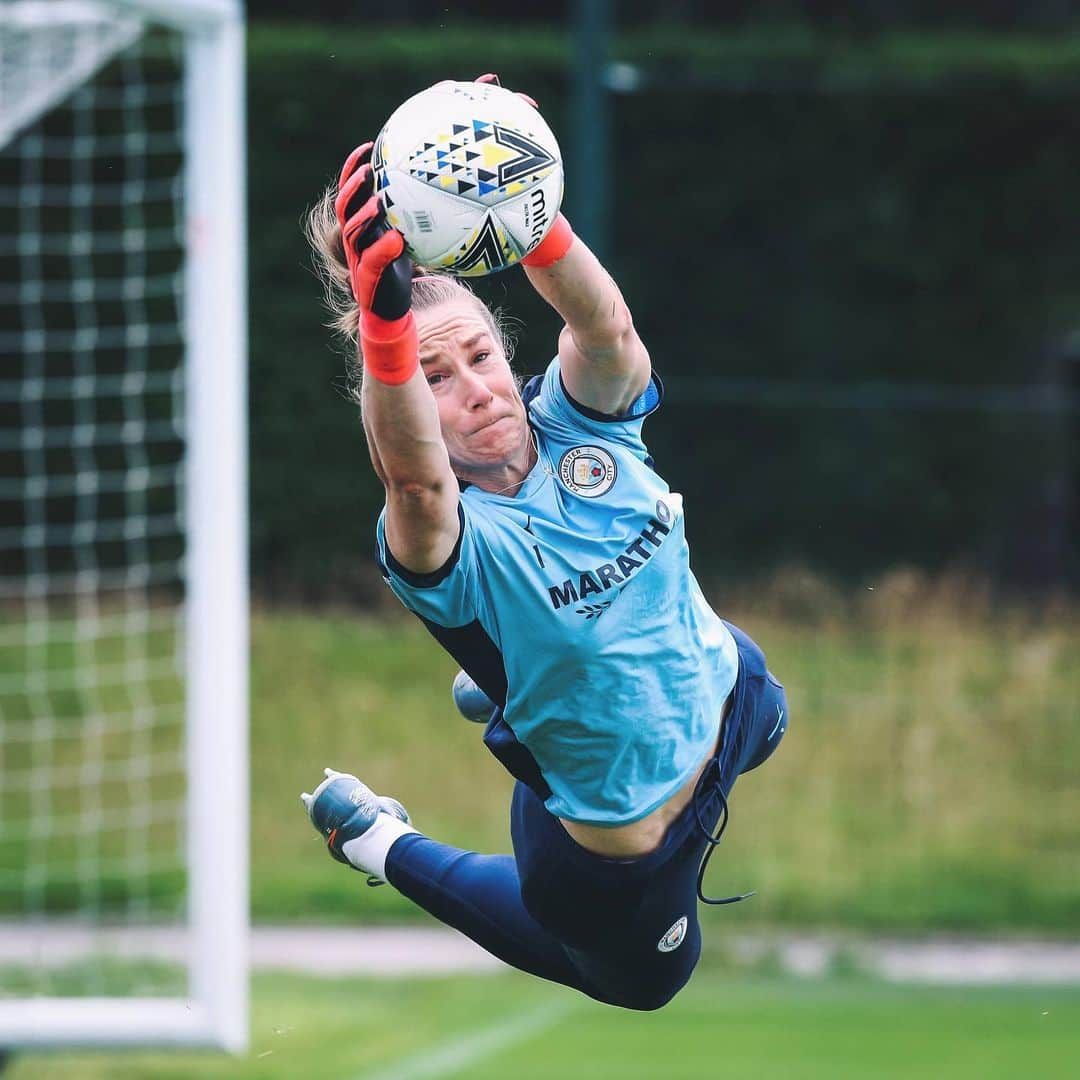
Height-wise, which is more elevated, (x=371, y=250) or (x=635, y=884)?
(x=371, y=250)

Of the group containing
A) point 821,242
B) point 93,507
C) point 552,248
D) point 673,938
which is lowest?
point 673,938

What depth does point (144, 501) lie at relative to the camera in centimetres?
1291

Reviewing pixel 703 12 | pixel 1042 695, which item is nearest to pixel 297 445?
pixel 1042 695

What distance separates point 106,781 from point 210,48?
6.03 meters

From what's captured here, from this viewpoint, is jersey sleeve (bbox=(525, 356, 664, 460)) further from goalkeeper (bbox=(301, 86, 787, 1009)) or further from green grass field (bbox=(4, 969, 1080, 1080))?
green grass field (bbox=(4, 969, 1080, 1080))

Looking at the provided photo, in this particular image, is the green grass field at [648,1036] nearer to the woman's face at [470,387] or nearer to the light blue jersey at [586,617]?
the light blue jersey at [586,617]

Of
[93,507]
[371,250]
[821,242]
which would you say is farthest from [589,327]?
[821,242]

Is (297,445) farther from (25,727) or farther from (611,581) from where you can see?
(611,581)

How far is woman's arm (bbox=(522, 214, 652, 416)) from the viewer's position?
10.3 ft

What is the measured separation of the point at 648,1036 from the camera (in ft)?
37.0

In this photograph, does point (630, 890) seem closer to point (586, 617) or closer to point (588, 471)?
point (586, 617)

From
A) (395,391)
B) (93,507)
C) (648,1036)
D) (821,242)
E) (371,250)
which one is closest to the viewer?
(371,250)

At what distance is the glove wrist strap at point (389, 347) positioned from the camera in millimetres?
2879

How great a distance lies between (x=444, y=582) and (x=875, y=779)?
31.8 feet
